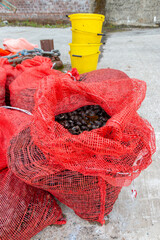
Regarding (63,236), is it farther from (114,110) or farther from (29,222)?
(114,110)

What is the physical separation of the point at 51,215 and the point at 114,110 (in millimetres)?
825

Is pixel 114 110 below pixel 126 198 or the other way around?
the other way around

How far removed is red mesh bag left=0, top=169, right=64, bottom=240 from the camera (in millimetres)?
1035

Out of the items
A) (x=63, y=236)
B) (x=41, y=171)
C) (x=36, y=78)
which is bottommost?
(x=63, y=236)

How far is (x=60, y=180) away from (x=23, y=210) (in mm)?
340

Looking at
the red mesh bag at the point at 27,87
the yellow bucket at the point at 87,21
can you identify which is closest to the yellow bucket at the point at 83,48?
the yellow bucket at the point at 87,21

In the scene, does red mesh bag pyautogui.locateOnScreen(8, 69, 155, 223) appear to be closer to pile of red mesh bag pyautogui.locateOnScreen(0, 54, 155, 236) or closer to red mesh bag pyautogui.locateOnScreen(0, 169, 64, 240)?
pile of red mesh bag pyautogui.locateOnScreen(0, 54, 155, 236)

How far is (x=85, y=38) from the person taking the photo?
108 inches

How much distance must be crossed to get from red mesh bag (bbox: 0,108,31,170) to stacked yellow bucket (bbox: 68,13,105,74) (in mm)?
1784

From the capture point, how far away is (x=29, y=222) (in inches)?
42.2

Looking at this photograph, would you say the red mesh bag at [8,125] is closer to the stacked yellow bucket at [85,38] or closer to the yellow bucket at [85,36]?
the stacked yellow bucket at [85,38]

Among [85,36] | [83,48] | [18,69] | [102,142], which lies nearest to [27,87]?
[18,69]

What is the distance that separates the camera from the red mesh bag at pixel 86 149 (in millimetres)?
803

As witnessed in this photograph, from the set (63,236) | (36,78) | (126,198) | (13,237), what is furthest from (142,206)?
(36,78)
